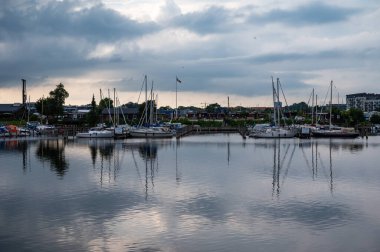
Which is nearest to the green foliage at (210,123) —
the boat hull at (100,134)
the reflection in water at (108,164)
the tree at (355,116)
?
the tree at (355,116)

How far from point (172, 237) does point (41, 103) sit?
141m

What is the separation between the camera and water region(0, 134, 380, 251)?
2286 cm

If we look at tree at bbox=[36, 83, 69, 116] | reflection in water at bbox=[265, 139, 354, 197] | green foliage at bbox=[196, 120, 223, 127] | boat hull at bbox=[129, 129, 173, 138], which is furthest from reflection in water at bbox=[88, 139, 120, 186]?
green foliage at bbox=[196, 120, 223, 127]

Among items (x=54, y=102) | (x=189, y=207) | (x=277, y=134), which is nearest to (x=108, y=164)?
(x=189, y=207)

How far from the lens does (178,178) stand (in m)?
42.8

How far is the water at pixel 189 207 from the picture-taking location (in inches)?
900

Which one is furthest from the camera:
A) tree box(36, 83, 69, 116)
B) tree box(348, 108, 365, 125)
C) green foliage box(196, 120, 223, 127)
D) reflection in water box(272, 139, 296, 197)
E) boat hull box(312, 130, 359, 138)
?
tree box(348, 108, 365, 125)

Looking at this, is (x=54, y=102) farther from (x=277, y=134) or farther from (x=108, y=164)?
(x=108, y=164)

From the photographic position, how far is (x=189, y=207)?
29.9 metres

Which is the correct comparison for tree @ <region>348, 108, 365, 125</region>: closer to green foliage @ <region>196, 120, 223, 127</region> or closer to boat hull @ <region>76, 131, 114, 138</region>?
green foliage @ <region>196, 120, 223, 127</region>

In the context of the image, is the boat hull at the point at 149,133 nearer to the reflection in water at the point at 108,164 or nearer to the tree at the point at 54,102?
the reflection in water at the point at 108,164

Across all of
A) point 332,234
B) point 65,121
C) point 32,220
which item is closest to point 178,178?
point 32,220

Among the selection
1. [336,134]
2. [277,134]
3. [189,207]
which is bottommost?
[189,207]

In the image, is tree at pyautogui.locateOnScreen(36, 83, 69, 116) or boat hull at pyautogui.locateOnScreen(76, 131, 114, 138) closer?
boat hull at pyautogui.locateOnScreen(76, 131, 114, 138)
